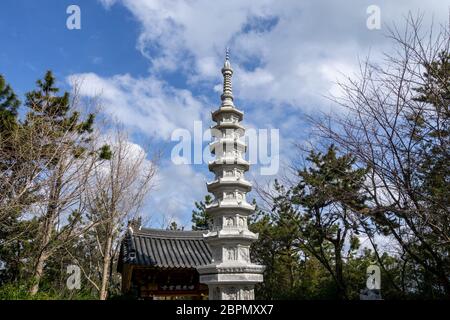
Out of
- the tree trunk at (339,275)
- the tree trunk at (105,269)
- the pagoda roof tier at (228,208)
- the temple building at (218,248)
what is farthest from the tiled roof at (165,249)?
→ the tree trunk at (339,275)

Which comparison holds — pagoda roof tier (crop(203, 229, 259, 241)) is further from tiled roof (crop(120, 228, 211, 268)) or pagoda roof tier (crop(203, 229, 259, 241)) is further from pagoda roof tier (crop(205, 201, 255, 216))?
tiled roof (crop(120, 228, 211, 268))

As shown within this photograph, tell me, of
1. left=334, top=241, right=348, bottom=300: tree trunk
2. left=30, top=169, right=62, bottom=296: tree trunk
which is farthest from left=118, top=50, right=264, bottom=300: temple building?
left=334, top=241, right=348, bottom=300: tree trunk

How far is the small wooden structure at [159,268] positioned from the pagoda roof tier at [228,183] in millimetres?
3771

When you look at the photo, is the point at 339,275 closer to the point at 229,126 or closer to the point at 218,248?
the point at 218,248

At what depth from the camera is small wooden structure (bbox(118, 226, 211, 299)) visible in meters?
13.1

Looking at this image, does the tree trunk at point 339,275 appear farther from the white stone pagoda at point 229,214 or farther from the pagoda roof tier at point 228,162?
the pagoda roof tier at point 228,162

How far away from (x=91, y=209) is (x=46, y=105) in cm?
458

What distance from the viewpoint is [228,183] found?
11.2 m

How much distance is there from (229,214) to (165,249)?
216 inches

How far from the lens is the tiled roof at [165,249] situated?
1348 centimetres

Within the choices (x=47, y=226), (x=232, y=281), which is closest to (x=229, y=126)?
(x=232, y=281)

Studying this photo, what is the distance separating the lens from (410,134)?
5.43 m
